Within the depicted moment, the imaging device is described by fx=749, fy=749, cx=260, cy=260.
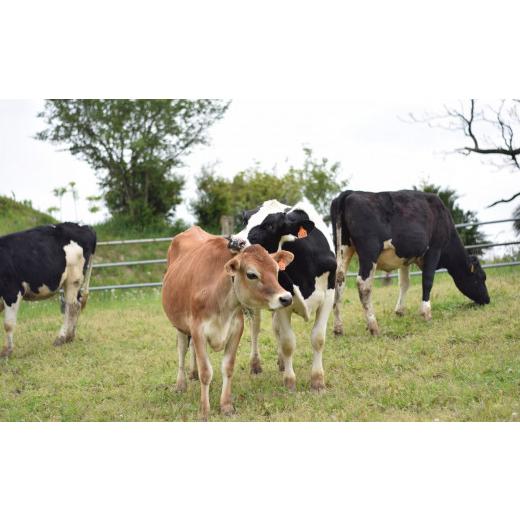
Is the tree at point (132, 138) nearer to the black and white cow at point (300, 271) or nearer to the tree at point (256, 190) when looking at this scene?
the tree at point (256, 190)

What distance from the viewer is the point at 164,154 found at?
18.3m

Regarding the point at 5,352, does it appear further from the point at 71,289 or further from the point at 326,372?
the point at 326,372

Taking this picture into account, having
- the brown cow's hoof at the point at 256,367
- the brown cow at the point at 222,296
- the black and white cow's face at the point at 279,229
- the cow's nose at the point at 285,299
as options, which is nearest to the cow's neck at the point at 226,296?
the brown cow at the point at 222,296

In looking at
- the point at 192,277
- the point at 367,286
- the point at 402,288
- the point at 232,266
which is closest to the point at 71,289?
the point at 367,286

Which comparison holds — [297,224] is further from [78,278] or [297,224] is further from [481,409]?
[78,278]

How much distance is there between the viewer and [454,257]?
10.6 m

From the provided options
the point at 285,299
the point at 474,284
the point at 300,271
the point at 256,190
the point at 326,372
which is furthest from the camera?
the point at 256,190

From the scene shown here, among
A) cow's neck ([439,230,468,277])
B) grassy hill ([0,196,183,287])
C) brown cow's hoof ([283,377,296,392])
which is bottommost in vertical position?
grassy hill ([0,196,183,287])

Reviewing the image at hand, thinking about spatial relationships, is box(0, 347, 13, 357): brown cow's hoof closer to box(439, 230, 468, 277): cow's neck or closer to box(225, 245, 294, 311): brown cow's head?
box(225, 245, 294, 311): brown cow's head

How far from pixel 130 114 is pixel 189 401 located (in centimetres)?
1175

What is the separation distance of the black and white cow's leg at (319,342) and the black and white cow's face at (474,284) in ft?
13.2

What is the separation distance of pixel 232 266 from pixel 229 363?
86 centimetres

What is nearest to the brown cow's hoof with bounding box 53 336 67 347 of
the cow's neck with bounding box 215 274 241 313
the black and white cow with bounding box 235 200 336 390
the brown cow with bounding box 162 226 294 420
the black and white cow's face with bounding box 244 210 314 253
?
the brown cow with bounding box 162 226 294 420

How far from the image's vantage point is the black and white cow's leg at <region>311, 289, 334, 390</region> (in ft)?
22.4
